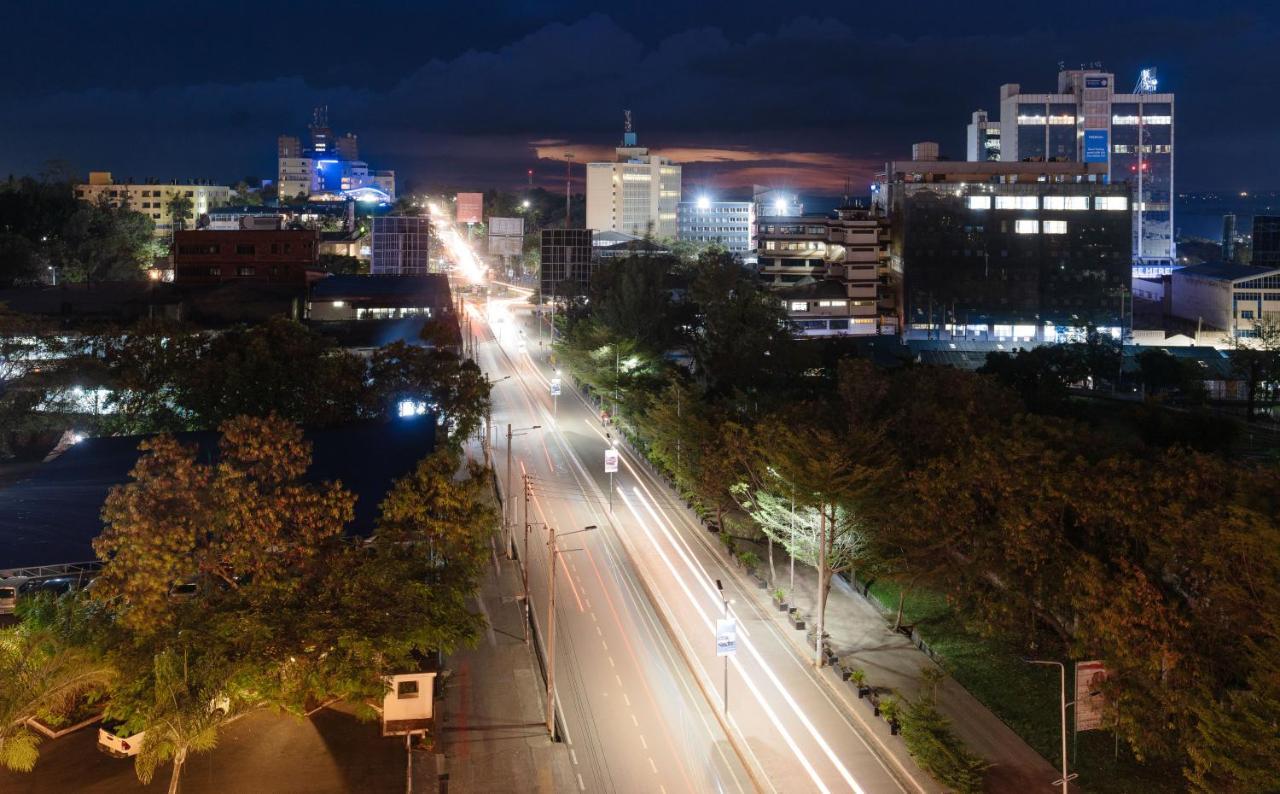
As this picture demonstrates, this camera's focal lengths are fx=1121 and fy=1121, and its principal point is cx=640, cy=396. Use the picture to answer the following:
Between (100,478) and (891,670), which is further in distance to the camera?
(100,478)

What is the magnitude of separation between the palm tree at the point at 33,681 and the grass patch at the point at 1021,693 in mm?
19920

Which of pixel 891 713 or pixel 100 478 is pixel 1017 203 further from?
pixel 100 478

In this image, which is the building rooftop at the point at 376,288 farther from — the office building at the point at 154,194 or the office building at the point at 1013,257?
the office building at the point at 154,194

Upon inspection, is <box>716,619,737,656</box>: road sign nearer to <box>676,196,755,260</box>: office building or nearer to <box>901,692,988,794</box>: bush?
<box>901,692,988,794</box>: bush

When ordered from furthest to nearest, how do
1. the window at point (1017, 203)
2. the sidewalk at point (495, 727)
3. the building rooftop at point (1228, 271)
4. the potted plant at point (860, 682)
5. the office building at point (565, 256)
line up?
the office building at point (565, 256), the building rooftop at point (1228, 271), the window at point (1017, 203), the potted plant at point (860, 682), the sidewalk at point (495, 727)

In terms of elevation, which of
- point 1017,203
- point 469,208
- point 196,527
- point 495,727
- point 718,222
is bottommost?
point 495,727

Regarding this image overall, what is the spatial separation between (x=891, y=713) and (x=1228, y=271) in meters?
94.4

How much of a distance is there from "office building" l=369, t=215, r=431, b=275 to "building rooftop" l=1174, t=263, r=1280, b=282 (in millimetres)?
74705

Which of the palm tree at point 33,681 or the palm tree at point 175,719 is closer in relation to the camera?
the palm tree at point 175,719

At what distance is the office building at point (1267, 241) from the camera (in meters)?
126

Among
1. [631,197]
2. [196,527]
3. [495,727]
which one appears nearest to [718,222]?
[631,197]

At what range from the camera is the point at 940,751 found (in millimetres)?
22422

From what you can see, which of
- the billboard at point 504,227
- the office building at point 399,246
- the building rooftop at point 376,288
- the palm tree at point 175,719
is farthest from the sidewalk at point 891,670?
the billboard at point 504,227

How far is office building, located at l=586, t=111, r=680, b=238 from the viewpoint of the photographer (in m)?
196
